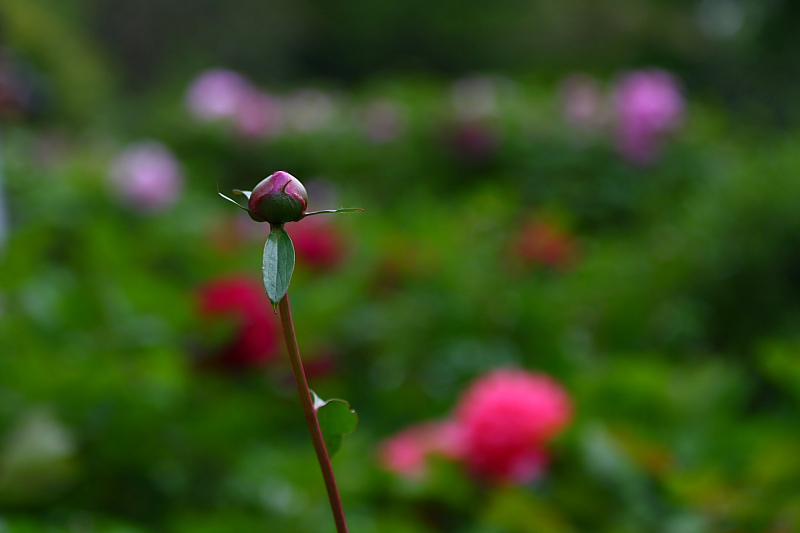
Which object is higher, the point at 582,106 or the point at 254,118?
the point at 254,118

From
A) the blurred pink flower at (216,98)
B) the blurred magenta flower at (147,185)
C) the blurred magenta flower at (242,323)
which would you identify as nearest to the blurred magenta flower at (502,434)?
the blurred magenta flower at (242,323)

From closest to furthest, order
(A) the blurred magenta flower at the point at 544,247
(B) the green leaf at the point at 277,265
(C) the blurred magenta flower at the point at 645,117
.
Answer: (B) the green leaf at the point at 277,265 < (A) the blurred magenta flower at the point at 544,247 < (C) the blurred magenta flower at the point at 645,117

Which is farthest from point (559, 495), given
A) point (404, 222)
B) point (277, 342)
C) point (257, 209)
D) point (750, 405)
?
point (404, 222)

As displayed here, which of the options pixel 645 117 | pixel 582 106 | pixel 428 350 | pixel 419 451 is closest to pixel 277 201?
pixel 419 451

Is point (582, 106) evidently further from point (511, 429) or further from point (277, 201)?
point (277, 201)

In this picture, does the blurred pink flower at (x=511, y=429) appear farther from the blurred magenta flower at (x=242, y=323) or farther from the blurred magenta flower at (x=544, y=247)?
the blurred magenta flower at (x=544, y=247)

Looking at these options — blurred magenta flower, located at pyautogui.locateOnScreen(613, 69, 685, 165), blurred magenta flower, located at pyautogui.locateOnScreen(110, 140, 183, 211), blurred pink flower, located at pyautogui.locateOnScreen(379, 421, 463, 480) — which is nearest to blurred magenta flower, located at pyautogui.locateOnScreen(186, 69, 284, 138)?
blurred magenta flower, located at pyautogui.locateOnScreen(613, 69, 685, 165)

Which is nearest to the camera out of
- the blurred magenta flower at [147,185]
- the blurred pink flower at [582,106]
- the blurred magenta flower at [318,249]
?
the blurred magenta flower at [318,249]
